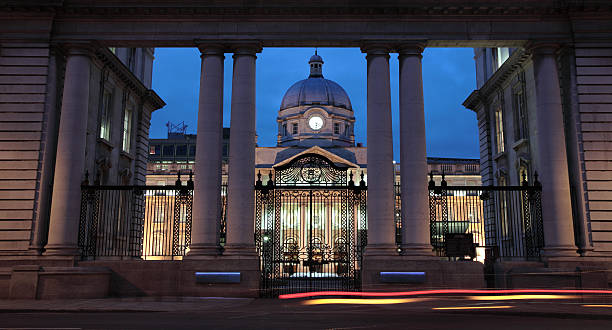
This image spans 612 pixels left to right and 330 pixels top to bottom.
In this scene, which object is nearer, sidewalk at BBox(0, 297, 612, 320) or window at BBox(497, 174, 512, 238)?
sidewalk at BBox(0, 297, 612, 320)

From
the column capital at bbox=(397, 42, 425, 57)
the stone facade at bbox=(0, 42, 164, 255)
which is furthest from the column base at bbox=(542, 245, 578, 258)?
the stone facade at bbox=(0, 42, 164, 255)

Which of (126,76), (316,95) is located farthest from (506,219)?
(316,95)

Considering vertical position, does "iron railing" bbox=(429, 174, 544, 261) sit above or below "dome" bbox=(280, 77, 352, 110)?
below

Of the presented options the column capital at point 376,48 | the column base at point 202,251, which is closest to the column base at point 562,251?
the column capital at point 376,48

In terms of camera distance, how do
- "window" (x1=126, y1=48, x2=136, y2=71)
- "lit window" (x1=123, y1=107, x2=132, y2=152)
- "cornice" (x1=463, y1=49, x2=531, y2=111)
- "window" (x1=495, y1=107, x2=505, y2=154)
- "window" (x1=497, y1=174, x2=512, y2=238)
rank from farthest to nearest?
"window" (x1=495, y1=107, x2=505, y2=154) → "window" (x1=126, y1=48, x2=136, y2=71) → "lit window" (x1=123, y1=107, x2=132, y2=152) → "window" (x1=497, y1=174, x2=512, y2=238) → "cornice" (x1=463, y1=49, x2=531, y2=111)

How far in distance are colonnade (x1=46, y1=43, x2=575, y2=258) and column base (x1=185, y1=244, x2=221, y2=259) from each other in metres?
0.04

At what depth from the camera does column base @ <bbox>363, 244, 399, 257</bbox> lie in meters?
21.5

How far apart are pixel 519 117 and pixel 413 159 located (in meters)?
9.96

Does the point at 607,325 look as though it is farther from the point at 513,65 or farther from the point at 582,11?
the point at 513,65

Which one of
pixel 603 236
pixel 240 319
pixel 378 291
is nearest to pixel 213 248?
pixel 378 291

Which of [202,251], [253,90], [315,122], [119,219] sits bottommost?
[202,251]

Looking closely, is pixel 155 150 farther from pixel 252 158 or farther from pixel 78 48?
pixel 252 158

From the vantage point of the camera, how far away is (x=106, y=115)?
93.4 ft

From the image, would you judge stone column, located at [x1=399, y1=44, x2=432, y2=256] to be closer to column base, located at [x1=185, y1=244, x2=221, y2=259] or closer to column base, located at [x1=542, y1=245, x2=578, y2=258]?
column base, located at [x1=542, y1=245, x2=578, y2=258]
